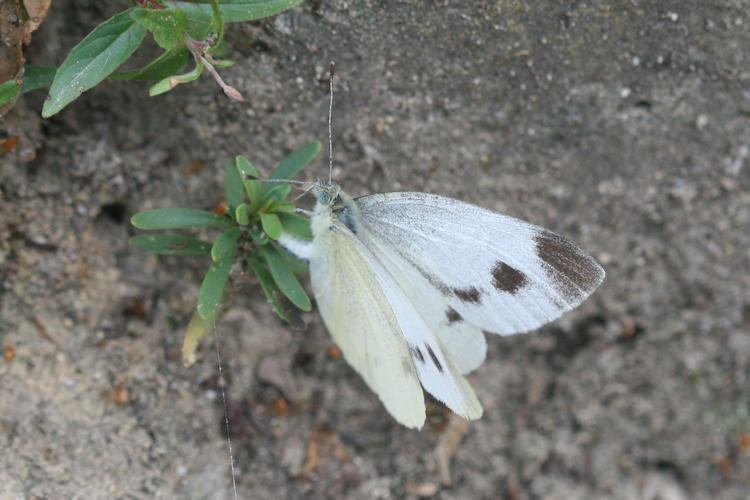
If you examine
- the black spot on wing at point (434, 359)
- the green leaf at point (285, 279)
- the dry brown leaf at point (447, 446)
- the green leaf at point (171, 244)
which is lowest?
the dry brown leaf at point (447, 446)

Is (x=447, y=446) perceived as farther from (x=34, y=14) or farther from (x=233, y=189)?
(x=34, y=14)

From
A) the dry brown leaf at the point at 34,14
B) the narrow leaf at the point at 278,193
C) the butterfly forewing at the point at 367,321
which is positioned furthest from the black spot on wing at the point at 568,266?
the dry brown leaf at the point at 34,14

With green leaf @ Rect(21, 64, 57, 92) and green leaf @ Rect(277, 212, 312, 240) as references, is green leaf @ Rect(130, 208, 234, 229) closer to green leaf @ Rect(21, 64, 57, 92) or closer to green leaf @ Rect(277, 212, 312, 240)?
green leaf @ Rect(277, 212, 312, 240)

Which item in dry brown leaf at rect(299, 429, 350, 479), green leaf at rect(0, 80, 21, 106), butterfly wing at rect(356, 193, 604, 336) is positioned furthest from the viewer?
dry brown leaf at rect(299, 429, 350, 479)

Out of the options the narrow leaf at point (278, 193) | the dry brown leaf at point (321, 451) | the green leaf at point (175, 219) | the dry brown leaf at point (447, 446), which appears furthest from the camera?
the dry brown leaf at point (447, 446)

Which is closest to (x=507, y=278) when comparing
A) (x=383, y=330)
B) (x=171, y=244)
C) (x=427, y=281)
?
(x=427, y=281)

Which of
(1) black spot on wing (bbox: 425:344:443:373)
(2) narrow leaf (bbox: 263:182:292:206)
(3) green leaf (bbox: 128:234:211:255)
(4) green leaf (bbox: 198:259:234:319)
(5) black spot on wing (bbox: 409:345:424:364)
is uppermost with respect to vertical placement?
(2) narrow leaf (bbox: 263:182:292:206)

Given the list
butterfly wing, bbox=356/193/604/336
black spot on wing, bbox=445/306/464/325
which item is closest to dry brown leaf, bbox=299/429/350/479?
black spot on wing, bbox=445/306/464/325

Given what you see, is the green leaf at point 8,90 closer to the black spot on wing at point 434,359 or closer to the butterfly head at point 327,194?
the butterfly head at point 327,194
